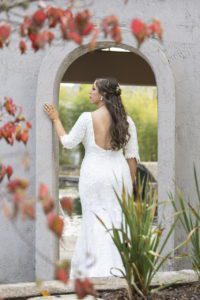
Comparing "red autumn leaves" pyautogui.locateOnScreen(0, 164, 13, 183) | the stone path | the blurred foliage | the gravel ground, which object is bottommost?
the gravel ground

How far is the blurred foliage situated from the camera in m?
32.3

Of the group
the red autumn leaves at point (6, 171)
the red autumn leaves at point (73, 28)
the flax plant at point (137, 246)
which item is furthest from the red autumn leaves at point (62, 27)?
the flax plant at point (137, 246)

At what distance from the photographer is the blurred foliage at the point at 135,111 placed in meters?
32.3

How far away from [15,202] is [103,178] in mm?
3540

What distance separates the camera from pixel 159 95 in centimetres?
525

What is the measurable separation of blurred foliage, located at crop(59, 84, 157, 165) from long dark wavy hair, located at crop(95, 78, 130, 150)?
26.6 m

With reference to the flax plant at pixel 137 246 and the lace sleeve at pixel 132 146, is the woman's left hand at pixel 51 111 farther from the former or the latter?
the flax plant at pixel 137 246

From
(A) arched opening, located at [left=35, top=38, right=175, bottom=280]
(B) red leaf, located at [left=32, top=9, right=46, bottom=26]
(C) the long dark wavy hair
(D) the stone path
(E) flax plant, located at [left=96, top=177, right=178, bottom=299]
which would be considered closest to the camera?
(B) red leaf, located at [left=32, top=9, right=46, bottom=26]

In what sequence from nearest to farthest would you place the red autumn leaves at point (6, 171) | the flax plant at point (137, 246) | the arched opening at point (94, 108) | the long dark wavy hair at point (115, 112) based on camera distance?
the red autumn leaves at point (6, 171), the flax plant at point (137, 246), the long dark wavy hair at point (115, 112), the arched opening at point (94, 108)

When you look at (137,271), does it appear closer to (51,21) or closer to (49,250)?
(51,21)

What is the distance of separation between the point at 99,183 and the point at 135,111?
1130 inches

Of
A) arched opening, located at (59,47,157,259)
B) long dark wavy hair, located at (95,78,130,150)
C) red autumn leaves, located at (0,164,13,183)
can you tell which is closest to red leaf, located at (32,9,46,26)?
red autumn leaves, located at (0,164,13,183)

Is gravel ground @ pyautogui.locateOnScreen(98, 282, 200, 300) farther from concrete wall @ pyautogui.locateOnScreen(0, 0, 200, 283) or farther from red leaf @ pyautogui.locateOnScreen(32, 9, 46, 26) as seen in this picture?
red leaf @ pyautogui.locateOnScreen(32, 9, 46, 26)

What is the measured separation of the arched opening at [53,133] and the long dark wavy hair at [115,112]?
0.33 meters
